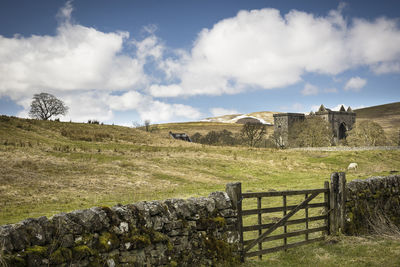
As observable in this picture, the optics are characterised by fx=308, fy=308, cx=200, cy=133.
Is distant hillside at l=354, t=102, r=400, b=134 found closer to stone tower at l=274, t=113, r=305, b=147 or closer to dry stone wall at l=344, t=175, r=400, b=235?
stone tower at l=274, t=113, r=305, b=147

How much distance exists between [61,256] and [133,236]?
133 cm

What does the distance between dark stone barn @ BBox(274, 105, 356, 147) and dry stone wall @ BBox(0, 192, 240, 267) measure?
270 feet

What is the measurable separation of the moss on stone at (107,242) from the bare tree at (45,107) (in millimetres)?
77649

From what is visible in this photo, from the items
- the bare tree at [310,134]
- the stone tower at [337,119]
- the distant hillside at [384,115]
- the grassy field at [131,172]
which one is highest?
the distant hillside at [384,115]

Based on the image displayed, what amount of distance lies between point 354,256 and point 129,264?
613 centimetres

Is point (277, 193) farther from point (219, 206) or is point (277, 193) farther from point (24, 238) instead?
point (24, 238)

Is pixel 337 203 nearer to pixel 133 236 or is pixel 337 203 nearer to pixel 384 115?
pixel 133 236

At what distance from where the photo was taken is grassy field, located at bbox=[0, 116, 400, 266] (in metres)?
14.7

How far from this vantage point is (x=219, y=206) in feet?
24.2

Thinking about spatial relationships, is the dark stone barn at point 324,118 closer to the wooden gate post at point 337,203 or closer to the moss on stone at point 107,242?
the wooden gate post at point 337,203

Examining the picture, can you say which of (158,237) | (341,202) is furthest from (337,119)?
(158,237)

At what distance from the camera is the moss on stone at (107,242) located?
17.7ft

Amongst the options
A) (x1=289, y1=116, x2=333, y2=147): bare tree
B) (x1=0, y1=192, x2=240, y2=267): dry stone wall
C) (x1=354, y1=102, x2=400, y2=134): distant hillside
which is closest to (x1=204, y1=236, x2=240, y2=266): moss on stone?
(x1=0, y1=192, x2=240, y2=267): dry stone wall

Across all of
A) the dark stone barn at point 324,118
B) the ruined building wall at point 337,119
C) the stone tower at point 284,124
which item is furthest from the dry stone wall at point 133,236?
the ruined building wall at point 337,119
